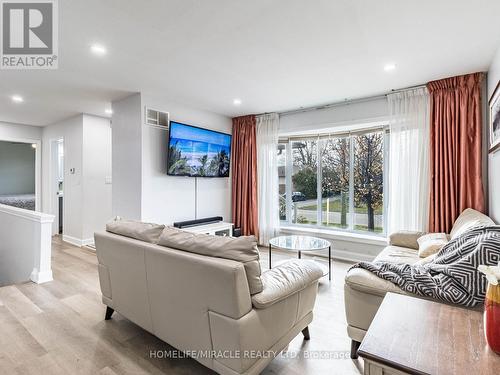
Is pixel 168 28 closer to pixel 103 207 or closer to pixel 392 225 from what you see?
pixel 392 225

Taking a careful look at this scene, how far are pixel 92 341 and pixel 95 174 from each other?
12.1 ft

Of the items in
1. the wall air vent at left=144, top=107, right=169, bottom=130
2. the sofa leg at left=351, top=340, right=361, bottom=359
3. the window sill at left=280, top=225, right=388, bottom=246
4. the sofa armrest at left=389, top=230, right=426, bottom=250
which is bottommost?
the sofa leg at left=351, top=340, right=361, bottom=359

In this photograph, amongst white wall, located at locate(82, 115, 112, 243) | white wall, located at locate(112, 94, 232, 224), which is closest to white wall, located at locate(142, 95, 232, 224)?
white wall, located at locate(112, 94, 232, 224)

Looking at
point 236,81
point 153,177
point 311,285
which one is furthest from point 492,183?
point 153,177

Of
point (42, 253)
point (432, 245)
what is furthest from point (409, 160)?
point (42, 253)

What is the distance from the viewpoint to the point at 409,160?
357 centimetres

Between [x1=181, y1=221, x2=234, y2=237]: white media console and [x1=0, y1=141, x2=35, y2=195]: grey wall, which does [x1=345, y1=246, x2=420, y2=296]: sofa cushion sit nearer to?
[x1=181, y1=221, x2=234, y2=237]: white media console

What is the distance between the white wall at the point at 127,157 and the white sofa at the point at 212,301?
186cm

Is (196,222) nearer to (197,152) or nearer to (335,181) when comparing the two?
(197,152)

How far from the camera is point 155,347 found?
197 centimetres

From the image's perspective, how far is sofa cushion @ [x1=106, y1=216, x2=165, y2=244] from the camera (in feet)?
6.27

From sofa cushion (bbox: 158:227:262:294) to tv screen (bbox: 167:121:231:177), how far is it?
2.55m

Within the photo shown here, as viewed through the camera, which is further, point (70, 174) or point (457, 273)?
point (70, 174)

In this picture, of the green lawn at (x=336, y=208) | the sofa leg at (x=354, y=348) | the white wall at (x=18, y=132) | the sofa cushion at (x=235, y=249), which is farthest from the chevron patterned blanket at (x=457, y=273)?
the white wall at (x=18, y=132)
